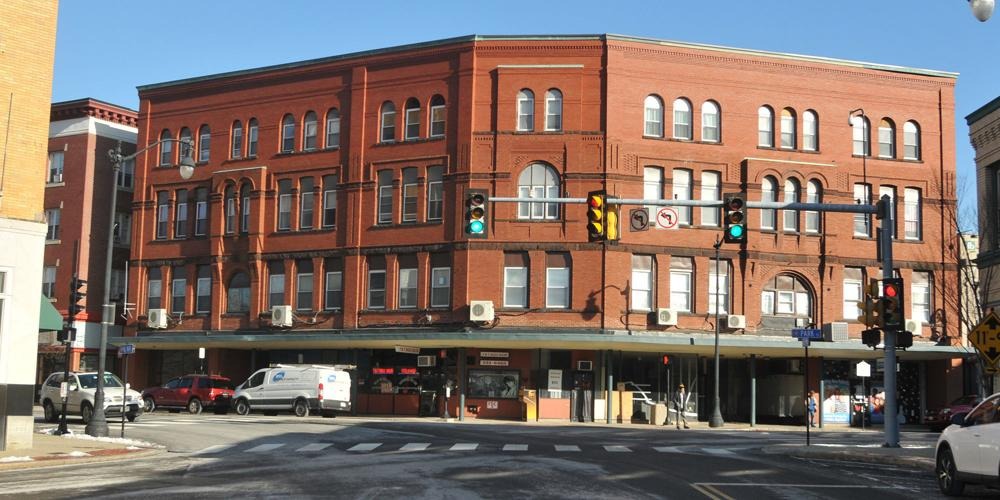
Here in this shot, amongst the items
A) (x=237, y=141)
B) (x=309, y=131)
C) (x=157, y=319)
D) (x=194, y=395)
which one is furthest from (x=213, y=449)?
(x=237, y=141)

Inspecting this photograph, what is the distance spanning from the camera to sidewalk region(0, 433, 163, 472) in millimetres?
20469

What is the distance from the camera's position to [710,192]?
47750 millimetres

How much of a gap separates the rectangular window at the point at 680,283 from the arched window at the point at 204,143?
921 inches

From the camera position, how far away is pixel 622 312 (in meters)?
45.7

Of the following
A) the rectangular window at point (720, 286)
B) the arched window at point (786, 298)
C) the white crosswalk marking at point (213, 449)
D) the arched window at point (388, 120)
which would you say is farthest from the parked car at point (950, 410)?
the white crosswalk marking at point (213, 449)

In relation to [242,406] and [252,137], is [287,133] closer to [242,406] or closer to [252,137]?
[252,137]

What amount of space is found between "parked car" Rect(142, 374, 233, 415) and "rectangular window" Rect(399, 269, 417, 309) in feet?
27.6

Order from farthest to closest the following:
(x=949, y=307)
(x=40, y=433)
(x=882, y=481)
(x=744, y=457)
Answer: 1. (x=949, y=307)
2. (x=40, y=433)
3. (x=744, y=457)
4. (x=882, y=481)

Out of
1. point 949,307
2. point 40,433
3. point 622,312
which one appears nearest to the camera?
point 40,433

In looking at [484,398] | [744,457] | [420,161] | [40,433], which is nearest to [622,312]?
[484,398]

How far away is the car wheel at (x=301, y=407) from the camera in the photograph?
4391cm

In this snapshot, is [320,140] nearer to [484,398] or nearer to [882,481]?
[484,398]

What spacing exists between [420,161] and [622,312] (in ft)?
A: 36.6

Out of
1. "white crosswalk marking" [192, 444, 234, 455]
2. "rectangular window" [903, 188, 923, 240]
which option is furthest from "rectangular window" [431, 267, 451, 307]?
"white crosswalk marking" [192, 444, 234, 455]
